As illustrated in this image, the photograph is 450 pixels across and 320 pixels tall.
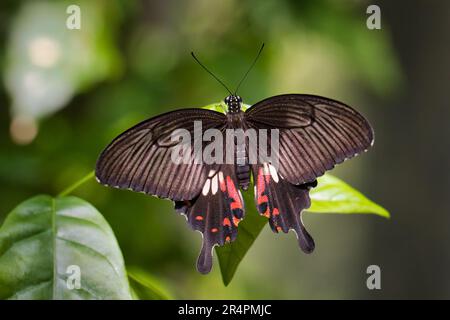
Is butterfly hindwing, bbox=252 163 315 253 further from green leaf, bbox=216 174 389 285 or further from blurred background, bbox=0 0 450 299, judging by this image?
blurred background, bbox=0 0 450 299

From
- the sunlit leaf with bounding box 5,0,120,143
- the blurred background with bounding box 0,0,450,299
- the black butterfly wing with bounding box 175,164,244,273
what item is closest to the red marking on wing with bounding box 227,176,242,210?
the black butterfly wing with bounding box 175,164,244,273

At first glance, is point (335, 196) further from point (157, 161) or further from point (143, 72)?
point (143, 72)

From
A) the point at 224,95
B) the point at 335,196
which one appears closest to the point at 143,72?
the point at 224,95
